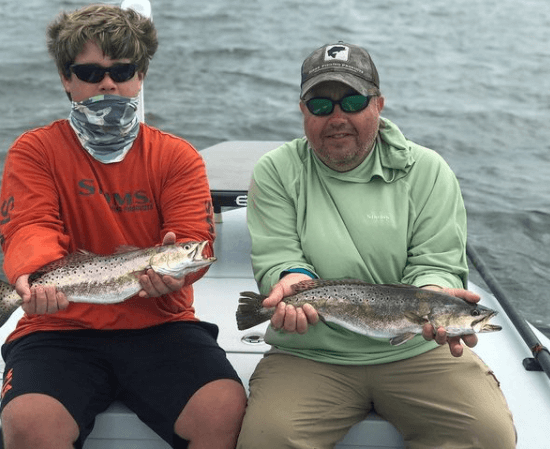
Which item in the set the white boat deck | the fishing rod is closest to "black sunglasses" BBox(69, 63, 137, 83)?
the white boat deck

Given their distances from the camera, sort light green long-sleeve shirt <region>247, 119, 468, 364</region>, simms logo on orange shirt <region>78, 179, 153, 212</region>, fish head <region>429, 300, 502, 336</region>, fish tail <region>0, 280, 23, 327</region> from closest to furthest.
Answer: fish head <region>429, 300, 502, 336</region>, fish tail <region>0, 280, 23, 327</region>, light green long-sleeve shirt <region>247, 119, 468, 364</region>, simms logo on orange shirt <region>78, 179, 153, 212</region>

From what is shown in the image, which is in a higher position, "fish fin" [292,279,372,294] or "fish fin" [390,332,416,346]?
"fish fin" [292,279,372,294]

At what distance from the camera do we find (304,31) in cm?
2253

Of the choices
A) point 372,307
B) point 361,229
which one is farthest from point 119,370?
point 361,229

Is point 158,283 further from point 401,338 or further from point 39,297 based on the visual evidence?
point 401,338

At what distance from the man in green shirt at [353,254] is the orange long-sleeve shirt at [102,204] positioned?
0.34m

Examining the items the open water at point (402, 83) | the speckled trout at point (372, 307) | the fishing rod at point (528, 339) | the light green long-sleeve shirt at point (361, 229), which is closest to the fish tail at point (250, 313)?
the speckled trout at point (372, 307)

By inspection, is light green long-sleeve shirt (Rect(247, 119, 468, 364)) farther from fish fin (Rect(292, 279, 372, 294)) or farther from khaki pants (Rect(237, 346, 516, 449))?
fish fin (Rect(292, 279, 372, 294))

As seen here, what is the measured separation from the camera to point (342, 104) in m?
3.27

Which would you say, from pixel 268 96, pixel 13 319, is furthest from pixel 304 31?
pixel 13 319

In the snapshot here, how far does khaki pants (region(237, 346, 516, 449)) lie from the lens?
113 inches

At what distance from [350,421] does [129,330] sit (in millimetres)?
1040

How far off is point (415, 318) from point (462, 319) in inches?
7.1

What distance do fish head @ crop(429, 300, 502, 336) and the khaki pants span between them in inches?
12.4
